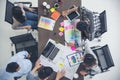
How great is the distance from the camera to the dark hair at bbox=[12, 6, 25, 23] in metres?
3.33

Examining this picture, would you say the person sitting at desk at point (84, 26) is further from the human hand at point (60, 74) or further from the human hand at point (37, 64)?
the human hand at point (37, 64)

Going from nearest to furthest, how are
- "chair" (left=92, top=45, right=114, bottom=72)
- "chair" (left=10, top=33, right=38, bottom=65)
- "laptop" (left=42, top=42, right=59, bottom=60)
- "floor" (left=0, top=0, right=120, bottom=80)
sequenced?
"laptop" (left=42, top=42, right=59, bottom=60) → "chair" (left=92, top=45, right=114, bottom=72) → "chair" (left=10, top=33, right=38, bottom=65) → "floor" (left=0, top=0, right=120, bottom=80)

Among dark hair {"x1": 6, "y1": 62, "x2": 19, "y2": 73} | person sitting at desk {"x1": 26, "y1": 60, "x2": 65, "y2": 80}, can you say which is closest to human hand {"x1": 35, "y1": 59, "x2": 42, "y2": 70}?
person sitting at desk {"x1": 26, "y1": 60, "x2": 65, "y2": 80}

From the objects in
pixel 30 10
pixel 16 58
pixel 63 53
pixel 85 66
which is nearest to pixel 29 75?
pixel 16 58

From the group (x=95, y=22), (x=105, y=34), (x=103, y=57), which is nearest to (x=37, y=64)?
(x=103, y=57)

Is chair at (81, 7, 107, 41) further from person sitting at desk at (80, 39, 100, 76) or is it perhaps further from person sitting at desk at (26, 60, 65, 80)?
person sitting at desk at (26, 60, 65, 80)

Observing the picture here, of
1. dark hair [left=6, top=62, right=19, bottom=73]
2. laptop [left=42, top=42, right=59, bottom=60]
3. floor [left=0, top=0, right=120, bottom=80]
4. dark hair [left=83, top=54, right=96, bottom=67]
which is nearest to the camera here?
dark hair [left=6, top=62, right=19, bottom=73]

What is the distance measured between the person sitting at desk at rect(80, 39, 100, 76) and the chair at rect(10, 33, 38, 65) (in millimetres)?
765

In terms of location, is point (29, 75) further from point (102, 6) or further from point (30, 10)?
point (102, 6)

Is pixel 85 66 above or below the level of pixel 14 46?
below

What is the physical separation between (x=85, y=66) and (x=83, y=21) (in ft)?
2.10

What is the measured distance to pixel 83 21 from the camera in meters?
3.38

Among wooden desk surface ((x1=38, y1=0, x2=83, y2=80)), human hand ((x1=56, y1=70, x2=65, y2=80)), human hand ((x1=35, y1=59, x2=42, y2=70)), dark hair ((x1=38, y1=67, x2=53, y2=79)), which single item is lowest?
human hand ((x1=56, y1=70, x2=65, y2=80))

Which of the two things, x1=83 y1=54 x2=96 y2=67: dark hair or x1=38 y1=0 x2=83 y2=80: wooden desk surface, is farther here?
x1=38 y1=0 x2=83 y2=80: wooden desk surface
